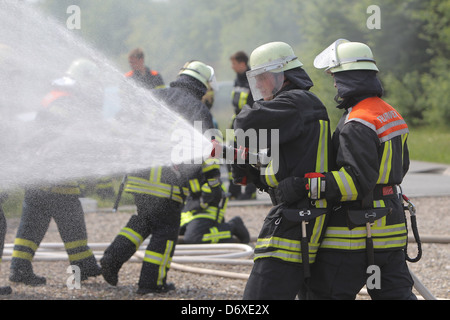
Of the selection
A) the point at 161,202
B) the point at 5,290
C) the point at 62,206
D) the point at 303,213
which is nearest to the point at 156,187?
the point at 161,202

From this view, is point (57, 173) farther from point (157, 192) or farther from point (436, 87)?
point (436, 87)

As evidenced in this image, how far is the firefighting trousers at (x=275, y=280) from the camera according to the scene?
2.98m

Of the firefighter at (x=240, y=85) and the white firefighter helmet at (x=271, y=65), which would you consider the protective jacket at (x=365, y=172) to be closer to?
the white firefighter helmet at (x=271, y=65)

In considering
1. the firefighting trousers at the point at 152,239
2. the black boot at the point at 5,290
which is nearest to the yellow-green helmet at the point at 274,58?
the firefighting trousers at the point at 152,239

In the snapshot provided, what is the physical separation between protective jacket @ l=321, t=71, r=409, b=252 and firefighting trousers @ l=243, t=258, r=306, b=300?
0.71 ft

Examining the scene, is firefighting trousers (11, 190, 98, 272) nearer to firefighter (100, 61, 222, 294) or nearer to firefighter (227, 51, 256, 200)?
firefighter (100, 61, 222, 294)

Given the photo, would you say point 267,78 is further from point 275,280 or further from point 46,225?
point 46,225

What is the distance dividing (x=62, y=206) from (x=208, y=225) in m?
1.77

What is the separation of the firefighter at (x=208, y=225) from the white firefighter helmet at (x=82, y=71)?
Answer: 172cm

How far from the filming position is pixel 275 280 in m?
2.98

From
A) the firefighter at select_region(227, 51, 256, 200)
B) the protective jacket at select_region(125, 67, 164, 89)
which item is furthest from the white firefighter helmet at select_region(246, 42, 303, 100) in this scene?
the firefighter at select_region(227, 51, 256, 200)

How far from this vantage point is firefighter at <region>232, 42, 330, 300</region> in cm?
299

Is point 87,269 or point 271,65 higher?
point 271,65

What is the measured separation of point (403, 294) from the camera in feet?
10.0
